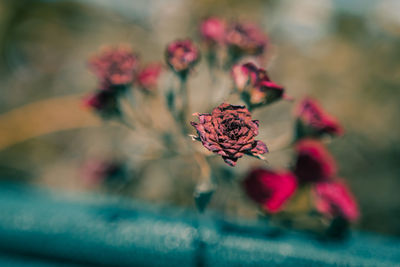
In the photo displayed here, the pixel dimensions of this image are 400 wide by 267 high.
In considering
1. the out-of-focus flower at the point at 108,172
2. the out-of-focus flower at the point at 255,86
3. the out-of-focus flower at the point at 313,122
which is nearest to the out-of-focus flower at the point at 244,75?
the out-of-focus flower at the point at 255,86

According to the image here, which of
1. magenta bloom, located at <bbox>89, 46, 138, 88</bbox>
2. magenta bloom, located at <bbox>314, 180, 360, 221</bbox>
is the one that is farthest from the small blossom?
magenta bloom, located at <bbox>89, 46, 138, 88</bbox>

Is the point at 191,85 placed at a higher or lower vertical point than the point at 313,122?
higher

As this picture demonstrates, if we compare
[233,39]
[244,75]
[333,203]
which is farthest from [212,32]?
[333,203]

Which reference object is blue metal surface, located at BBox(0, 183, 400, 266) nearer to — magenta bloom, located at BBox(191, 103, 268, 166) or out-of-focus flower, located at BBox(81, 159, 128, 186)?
out-of-focus flower, located at BBox(81, 159, 128, 186)

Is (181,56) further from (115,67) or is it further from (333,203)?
(333,203)

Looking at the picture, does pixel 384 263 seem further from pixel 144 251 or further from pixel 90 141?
pixel 90 141

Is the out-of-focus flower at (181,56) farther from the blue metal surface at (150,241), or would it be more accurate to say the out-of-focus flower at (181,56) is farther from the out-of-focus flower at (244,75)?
the blue metal surface at (150,241)
